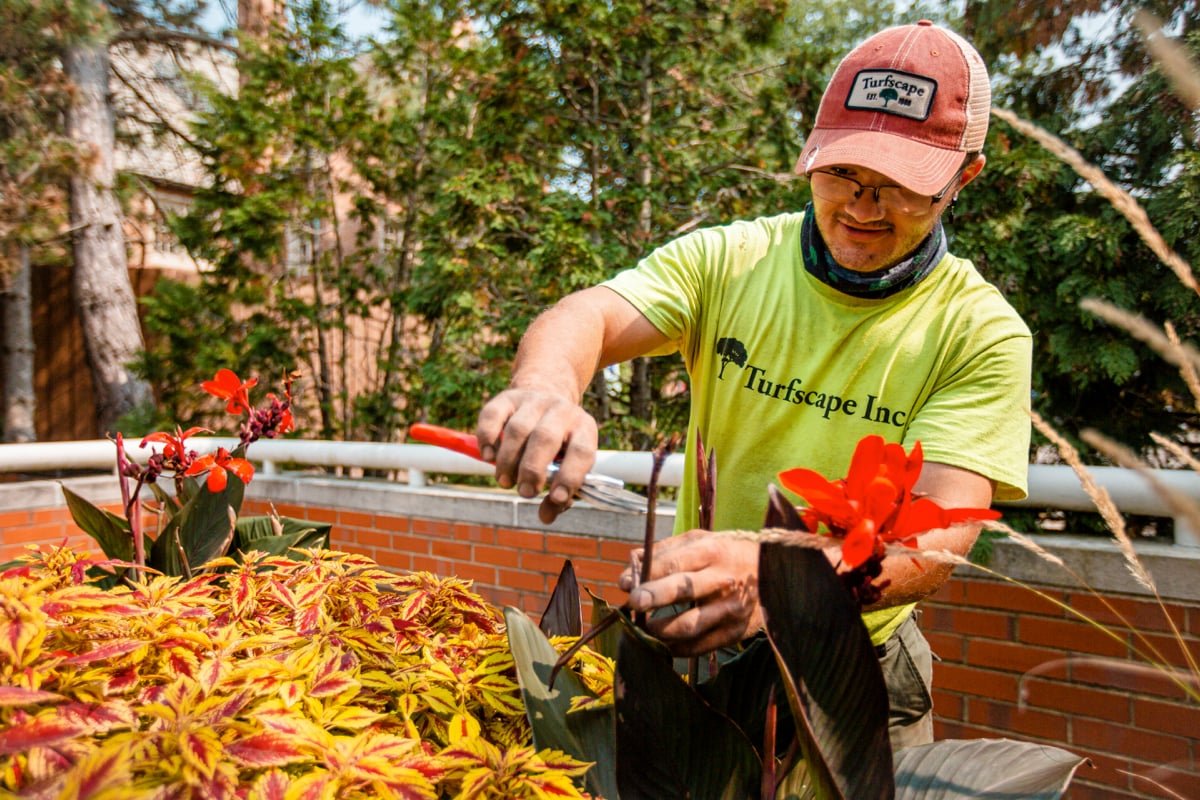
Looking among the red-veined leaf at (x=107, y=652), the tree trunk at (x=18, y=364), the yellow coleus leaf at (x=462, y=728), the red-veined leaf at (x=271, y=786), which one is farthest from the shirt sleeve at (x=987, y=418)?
the tree trunk at (x=18, y=364)

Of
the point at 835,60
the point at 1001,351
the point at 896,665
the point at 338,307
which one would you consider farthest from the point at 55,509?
the point at 835,60

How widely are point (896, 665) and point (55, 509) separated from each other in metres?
3.73

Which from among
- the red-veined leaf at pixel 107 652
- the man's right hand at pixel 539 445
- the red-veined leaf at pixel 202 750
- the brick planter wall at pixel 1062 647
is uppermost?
the man's right hand at pixel 539 445

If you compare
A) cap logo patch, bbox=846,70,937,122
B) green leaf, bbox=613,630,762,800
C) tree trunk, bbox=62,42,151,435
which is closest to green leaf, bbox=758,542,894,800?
green leaf, bbox=613,630,762,800

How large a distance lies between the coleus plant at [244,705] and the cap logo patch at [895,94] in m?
1.07

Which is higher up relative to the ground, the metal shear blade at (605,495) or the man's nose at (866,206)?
the man's nose at (866,206)

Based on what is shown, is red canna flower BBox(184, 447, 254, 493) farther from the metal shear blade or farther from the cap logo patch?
the cap logo patch

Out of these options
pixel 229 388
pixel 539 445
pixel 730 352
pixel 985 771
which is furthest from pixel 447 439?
pixel 229 388

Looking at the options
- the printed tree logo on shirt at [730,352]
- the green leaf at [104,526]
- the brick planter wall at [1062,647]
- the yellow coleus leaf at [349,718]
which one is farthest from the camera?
the brick planter wall at [1062,647]

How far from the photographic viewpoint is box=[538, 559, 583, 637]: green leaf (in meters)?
1.40

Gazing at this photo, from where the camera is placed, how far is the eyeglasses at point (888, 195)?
1506 mm

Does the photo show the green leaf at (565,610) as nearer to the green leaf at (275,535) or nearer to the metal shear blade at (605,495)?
the metal shear blade at (605,495)

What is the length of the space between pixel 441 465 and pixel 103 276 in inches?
245

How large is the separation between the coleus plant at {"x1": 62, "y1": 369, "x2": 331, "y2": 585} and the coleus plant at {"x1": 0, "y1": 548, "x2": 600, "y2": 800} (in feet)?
1.29
